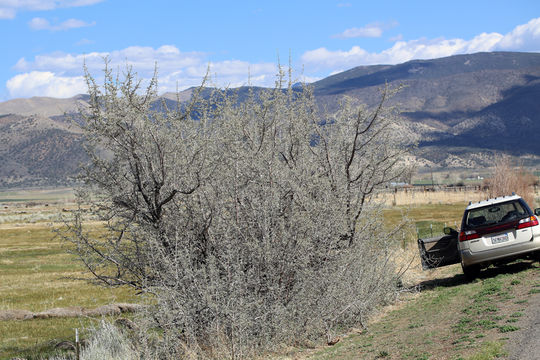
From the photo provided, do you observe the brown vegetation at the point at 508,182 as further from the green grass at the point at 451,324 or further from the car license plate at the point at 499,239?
the car license plate at the point at 499,239

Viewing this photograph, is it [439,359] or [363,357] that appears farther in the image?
[363,357]

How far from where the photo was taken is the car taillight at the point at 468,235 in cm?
1270

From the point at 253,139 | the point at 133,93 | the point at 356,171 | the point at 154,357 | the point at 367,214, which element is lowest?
the point at 154,357

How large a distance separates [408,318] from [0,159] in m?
180

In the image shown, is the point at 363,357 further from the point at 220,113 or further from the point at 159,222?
the point at 220,113

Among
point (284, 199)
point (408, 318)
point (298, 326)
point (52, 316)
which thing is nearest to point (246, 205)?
point (284, 199)

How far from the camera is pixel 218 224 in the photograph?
1007cm

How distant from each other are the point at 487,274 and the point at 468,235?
5.75 feet

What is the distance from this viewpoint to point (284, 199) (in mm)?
10570

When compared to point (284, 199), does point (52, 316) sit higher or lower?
lower

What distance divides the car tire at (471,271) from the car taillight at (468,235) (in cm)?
77

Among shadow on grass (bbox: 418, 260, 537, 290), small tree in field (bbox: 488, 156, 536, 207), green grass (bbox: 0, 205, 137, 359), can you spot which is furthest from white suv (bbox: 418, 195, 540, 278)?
small tree in field (bbox: 488, 156, 536, 207)

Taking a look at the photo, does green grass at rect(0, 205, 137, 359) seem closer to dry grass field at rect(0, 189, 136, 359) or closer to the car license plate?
dry grass field at rect(0, 189, 136, 359)

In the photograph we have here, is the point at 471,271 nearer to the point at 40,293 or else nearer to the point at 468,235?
the point at 468,235
